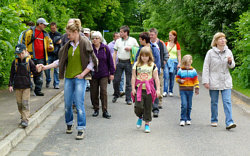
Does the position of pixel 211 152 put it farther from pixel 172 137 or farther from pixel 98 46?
pixel 98 46

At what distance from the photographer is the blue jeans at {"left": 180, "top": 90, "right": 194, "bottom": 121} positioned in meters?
8.11

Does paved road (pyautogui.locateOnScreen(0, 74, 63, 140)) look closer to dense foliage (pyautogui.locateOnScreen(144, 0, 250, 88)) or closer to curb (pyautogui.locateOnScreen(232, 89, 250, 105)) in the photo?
curb (pyautogui.locateOnScreen(232, 89, 250, 105))

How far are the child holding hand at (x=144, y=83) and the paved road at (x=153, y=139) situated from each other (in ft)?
1.31

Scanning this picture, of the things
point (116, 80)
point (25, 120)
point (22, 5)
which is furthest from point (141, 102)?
point (22, 5)

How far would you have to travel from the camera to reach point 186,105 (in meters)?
8.12

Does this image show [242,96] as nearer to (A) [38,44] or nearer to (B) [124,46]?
(B) [124,46]

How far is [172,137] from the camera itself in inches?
Result: 276

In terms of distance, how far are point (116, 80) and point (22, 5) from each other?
3.98 m

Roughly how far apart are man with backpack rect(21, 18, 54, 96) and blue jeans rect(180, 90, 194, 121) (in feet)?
14.7

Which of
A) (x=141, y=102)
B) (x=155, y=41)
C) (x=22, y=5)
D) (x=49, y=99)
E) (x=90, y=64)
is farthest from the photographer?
(x=22, y=5)

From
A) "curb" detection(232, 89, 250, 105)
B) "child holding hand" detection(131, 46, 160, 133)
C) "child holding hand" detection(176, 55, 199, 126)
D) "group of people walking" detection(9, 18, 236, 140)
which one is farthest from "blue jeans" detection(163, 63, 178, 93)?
"child holding hand" detection(131, 46, 160, 133)

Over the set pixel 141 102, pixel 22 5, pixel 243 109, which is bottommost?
pixel 243 109

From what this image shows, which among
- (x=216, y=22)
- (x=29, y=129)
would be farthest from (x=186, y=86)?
(x=216, y=22)

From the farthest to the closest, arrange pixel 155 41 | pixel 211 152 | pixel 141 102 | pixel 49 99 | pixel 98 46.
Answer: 1. pixel 49 99
2. pixel 155 41
3. pixel 98 46
4. pixel 141 102
5. pixel 211 152
